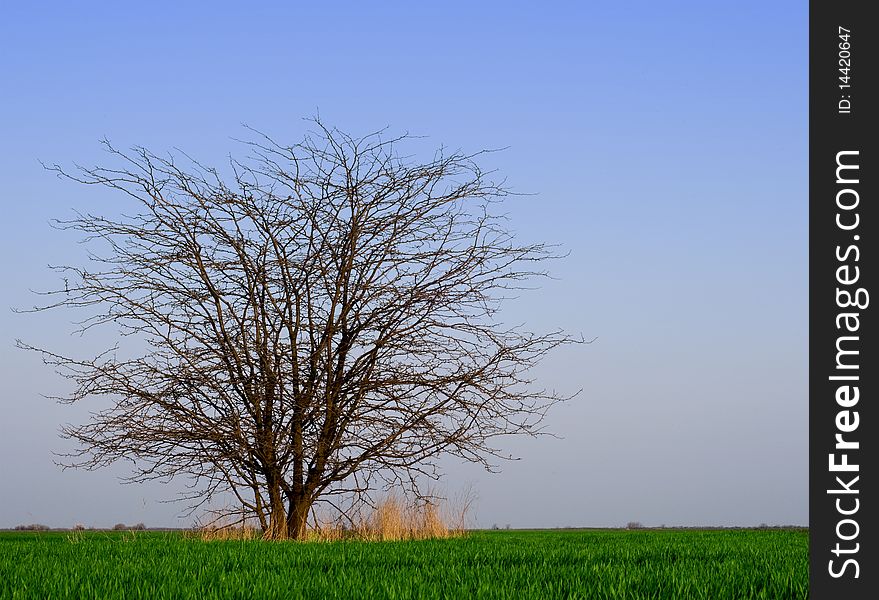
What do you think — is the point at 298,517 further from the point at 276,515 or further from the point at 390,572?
the point at 390,572

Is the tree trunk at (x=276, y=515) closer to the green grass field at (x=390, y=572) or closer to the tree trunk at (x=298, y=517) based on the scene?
the tree trunk at (x=298, y=517)

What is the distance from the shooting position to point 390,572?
26.8 feet

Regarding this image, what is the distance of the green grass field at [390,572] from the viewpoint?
22.0ft

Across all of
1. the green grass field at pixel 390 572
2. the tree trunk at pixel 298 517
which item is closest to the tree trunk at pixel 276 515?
the tree trunk at pixel 298 517

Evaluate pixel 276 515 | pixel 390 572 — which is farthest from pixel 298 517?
pixel 390 572

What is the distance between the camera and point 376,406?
46.4 ft

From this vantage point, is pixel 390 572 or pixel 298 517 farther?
pixel 298 517

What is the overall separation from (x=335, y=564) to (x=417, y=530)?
6.21 m

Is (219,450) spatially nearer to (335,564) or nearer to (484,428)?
(484,428)

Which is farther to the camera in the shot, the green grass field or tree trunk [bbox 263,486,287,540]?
tree trunk [bbox 263,486,287,540]

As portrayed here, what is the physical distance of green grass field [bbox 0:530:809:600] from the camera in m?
6.71

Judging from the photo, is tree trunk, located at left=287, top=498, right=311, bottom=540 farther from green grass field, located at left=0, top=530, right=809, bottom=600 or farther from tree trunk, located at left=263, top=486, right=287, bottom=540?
green grass field, located at left=0, top=530, right=809, bottom=600

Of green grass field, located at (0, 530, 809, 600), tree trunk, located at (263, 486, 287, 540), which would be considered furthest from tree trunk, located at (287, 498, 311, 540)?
green grass field, located at (0, 530, 809, 600)
